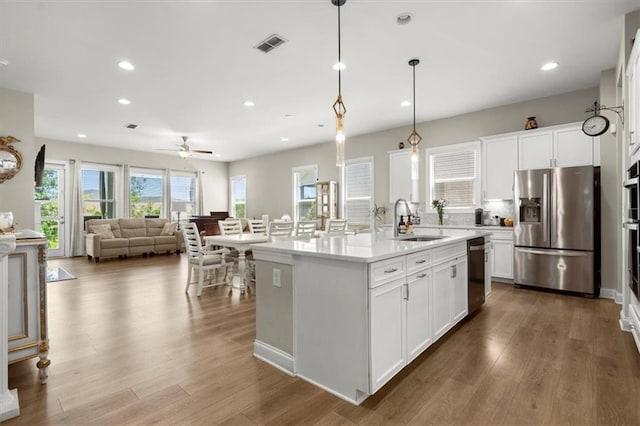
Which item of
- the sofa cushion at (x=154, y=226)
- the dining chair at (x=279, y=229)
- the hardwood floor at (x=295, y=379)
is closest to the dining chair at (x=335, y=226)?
the dining chair at (x=279, y=229)

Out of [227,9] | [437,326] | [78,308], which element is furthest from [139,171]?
[437,326]

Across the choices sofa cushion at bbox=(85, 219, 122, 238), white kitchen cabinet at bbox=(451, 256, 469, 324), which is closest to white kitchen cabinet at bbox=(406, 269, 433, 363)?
white kitchen cabinet at bbox=(451, 256, 469, 324)

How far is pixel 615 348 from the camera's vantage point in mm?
2637

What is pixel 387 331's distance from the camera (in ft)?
Answer: 6.57

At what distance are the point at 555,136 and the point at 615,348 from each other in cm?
308

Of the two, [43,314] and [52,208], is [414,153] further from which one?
[52,208]

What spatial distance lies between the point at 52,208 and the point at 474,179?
31.7 ft

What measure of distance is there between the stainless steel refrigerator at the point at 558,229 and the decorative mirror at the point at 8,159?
723cm

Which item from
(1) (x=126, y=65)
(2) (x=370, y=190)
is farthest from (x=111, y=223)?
(2) (x=370, y=190)

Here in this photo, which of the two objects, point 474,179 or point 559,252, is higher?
point 474,179

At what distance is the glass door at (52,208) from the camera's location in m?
7.83

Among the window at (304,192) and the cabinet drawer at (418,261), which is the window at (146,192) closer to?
the window at (304,192)

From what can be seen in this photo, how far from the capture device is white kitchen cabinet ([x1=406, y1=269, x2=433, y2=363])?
225cm

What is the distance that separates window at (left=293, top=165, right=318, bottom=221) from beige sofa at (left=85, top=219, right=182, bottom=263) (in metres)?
3.30
